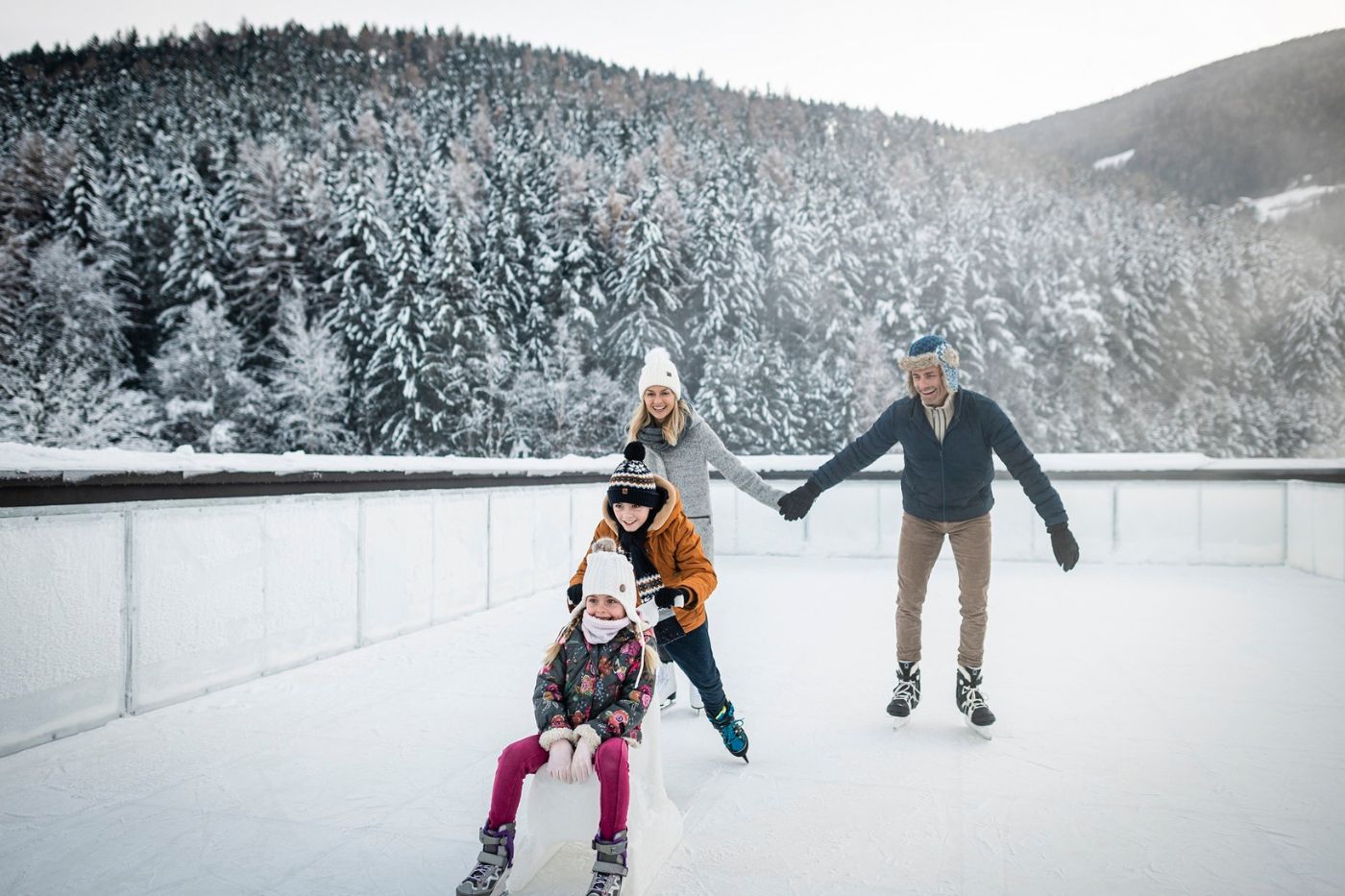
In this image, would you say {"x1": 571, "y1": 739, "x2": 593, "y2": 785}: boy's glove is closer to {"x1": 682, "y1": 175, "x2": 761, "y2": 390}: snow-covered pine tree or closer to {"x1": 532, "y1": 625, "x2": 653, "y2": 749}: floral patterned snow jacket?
{"x1": 532, "y1": 625, "x2": 653, "y2": 749}: floral patterned snow jacket

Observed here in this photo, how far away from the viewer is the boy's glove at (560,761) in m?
2.27

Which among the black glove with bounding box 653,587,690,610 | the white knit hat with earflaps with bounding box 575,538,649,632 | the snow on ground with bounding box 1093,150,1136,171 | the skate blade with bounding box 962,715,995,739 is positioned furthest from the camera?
the snow on ground with bounding box 1093,150,1136,171

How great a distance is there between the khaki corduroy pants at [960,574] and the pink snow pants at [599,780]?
1998 millimetres

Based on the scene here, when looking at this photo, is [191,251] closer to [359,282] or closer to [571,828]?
[359,282]

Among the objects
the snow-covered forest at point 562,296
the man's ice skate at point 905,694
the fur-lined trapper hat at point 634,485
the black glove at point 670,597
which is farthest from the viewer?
the snow-covered forest at point 562,296

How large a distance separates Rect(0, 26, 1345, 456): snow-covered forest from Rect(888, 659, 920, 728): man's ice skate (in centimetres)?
2862

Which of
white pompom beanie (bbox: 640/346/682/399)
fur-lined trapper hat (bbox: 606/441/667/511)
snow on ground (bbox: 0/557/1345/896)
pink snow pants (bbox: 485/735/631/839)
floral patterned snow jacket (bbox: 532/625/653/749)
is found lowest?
snow on ground (bbox: 0/557/1345/896)

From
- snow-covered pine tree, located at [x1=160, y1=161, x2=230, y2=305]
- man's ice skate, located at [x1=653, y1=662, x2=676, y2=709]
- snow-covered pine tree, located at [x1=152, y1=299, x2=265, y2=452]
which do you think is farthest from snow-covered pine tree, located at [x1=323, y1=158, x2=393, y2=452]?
man's ice skate, located at [x1=653, y1=662, x2=676, y2=709]

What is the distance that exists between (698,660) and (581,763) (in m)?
1.16

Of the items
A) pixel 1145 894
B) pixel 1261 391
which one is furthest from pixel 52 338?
pixel 1261 391

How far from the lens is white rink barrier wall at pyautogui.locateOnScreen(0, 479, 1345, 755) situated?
12.7 ft

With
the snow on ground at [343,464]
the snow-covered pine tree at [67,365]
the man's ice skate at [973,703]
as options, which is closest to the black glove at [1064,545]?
the man's ice skate at [973,703]

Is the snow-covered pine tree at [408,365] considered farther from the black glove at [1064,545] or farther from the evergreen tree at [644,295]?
the black glove at [1064,545]

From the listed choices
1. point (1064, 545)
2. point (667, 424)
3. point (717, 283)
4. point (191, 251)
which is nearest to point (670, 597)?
point (667, 424)
